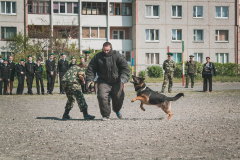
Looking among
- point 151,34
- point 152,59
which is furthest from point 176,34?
point 152,59

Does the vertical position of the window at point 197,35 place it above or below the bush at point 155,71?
above

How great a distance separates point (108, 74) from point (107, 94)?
55cm

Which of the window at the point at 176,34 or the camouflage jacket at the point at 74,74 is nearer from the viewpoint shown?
the camouflage jacket at the point at 74,74

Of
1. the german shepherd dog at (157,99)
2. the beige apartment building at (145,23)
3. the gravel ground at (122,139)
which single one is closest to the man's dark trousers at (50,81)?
the gravel ground at (122,139)

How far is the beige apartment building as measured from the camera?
44.7 m

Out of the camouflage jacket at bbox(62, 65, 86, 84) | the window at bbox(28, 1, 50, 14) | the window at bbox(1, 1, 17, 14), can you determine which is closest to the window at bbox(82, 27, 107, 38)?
the window at bbox(28, 1, 50, 14)

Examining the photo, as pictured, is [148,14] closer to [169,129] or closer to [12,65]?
[12,65]

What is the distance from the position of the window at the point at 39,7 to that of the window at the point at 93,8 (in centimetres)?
468

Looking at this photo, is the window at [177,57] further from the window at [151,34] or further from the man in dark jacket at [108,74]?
the man in dark jacket at [108,74]

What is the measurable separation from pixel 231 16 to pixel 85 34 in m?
19.1

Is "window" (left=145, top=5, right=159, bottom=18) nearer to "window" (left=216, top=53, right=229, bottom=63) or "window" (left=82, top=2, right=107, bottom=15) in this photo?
"window" (left=82, top=2, right=107, bottom=15)

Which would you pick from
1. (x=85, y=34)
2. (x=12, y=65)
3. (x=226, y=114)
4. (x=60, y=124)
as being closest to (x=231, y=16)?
(x=85, y=34)

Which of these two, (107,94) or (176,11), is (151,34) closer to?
(176,11)

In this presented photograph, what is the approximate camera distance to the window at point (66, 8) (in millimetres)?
45812
